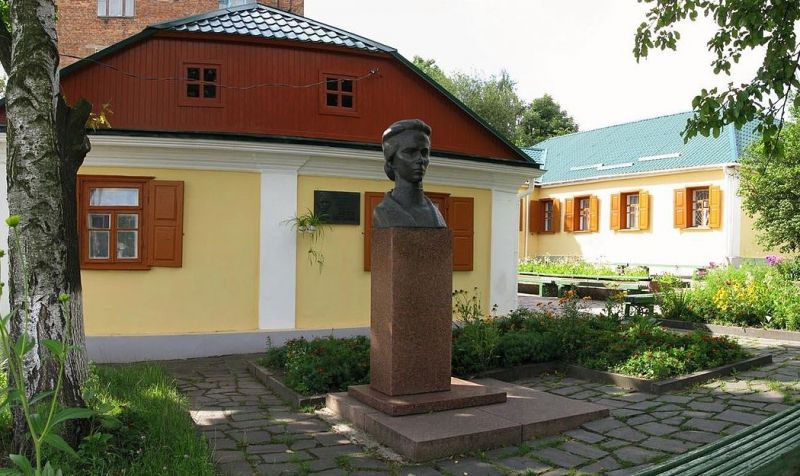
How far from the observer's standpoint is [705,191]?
67.1ft

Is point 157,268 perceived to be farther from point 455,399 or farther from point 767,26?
point 767,26

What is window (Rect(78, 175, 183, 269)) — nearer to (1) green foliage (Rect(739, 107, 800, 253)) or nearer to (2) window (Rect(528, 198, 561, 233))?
(1) green foliage (Rect(739, 107, 800, 253))

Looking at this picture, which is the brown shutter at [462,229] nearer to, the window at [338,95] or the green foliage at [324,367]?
the window at [338,95]

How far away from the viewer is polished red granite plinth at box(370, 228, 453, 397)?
18.0 feet

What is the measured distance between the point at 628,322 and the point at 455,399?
16.6 feet

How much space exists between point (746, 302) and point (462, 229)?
16.6ft

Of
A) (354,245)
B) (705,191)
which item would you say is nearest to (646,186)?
(705,191)

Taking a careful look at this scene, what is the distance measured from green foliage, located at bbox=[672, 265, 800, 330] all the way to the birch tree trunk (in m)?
10.4

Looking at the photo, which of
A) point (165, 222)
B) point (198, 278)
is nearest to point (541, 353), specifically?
point (198, 278)

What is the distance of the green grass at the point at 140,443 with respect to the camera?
12.8 ft

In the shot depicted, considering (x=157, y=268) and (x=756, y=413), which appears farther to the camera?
(x=157, y=268)

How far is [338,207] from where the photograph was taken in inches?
393

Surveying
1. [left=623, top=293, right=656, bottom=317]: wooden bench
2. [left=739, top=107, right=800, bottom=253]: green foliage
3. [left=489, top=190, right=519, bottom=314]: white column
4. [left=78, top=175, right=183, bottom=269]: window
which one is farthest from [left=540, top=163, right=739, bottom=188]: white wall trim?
[left=78, top=175, right=183, bottom=269]: window

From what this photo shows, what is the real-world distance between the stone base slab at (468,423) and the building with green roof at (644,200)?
12.0 metres
